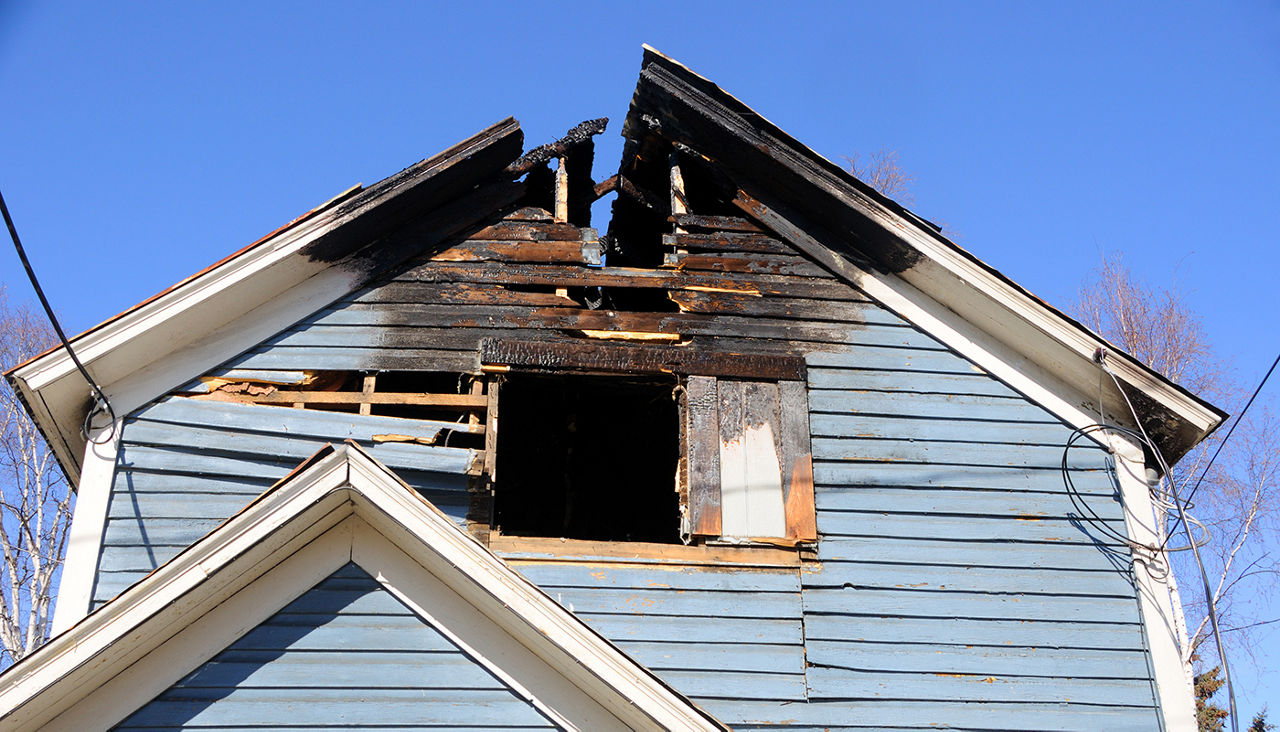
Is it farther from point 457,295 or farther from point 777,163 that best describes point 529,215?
point 777,163

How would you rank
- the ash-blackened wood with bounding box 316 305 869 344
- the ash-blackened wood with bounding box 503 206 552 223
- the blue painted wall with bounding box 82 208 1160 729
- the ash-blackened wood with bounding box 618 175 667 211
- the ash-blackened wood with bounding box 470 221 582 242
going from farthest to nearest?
the ash-blackened wood with bounding box 618 175 667 211 → the ash-blackened wood with bounding box 503 206 552 223 → the ash-blackened wood with bounding box 470 221 582 242 → the ash-blackened wood with bounding box 316 305 869 344 → the blue painted wall with bounding box 82 208 1160 729

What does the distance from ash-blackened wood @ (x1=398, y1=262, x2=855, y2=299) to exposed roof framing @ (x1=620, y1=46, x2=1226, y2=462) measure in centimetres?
33

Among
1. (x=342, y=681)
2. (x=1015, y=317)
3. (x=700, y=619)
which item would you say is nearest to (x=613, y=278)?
(x=700, y=619)

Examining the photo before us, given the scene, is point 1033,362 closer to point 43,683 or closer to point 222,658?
point 222,658

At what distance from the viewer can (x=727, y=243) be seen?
338 inches

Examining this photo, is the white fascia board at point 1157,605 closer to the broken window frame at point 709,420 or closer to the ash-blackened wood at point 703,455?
the broken window frame at point 709,420

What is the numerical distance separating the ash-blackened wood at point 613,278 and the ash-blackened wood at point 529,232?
0.26m

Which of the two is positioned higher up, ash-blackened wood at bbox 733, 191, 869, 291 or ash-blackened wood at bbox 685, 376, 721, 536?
ash-blackened wood at bbox 733, 191, 869, 291

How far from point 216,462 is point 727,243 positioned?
4.04 m

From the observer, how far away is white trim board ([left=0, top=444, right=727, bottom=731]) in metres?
5.20

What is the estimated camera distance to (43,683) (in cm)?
506

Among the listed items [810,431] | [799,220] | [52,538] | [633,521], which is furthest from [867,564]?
[52,538]

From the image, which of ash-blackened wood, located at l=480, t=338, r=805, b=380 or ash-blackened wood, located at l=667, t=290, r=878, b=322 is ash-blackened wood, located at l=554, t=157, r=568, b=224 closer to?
ash-blackened wood, located at l=667, t=290, r=878, b=322

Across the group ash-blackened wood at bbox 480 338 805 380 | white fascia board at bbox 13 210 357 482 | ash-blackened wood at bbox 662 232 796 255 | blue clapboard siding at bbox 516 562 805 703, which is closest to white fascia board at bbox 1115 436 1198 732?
blue clapboard siding at bbox 516 562 805 703
